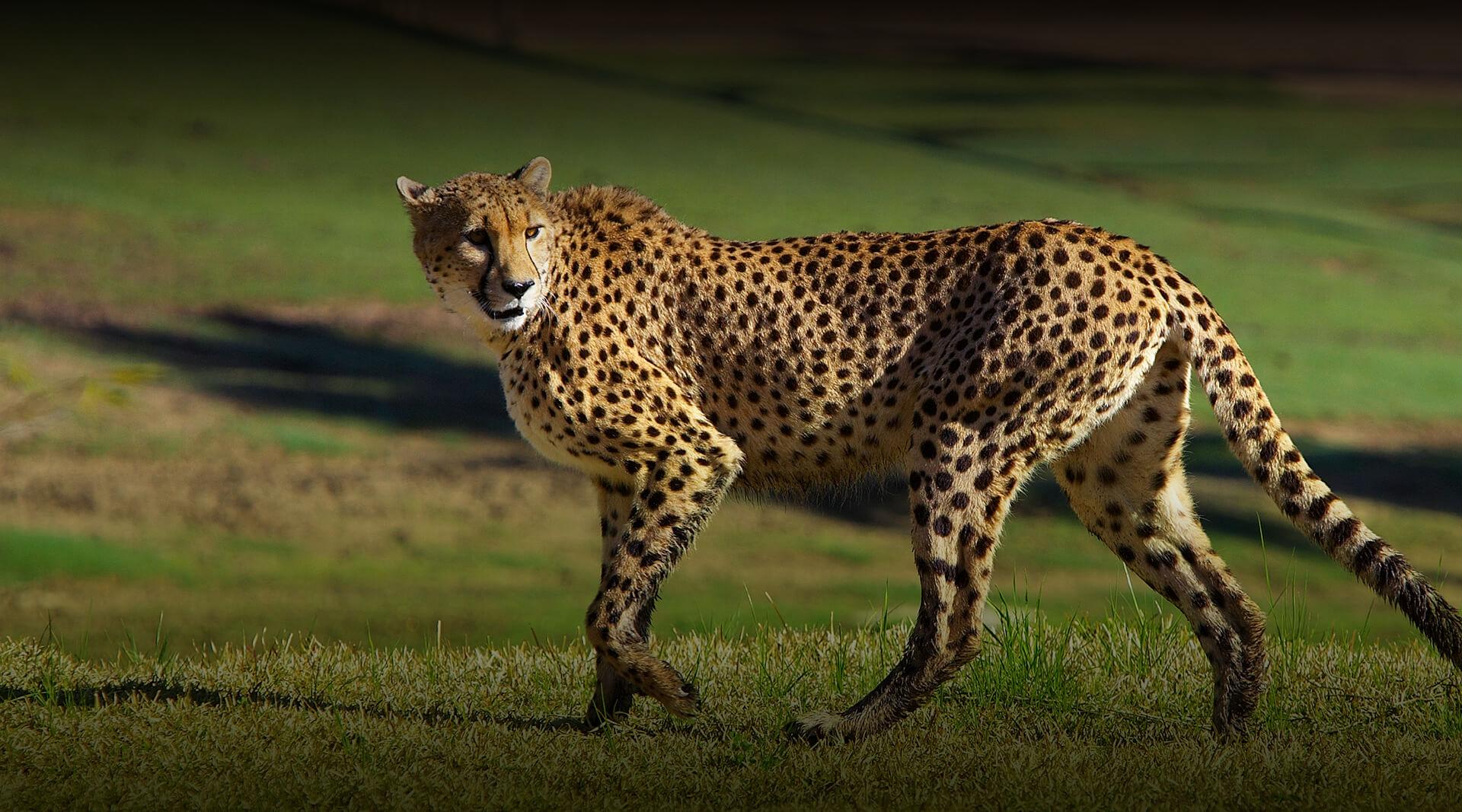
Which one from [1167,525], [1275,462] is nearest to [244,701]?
[1167,525]

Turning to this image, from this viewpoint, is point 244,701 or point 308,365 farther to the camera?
point 308,365

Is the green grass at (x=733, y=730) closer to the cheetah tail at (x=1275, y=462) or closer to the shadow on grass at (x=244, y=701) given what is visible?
the shadow on grass at (x=244, y=701)

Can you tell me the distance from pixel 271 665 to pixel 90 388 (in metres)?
1.07

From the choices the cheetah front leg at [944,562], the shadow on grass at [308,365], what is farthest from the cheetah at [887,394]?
the shadow on grass at [308,365]

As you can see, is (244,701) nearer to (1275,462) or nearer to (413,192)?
(413,192)

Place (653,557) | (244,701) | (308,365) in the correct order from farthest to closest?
(308,365), (244,701), (653,557)

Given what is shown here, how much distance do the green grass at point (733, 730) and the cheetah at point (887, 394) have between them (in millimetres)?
243

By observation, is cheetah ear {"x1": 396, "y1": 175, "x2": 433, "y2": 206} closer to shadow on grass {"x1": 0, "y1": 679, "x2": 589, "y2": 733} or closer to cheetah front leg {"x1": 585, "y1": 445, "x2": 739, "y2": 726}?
cheetah front leg {"x1": 585, "y1": 445, "x2": 739, "y2": 726}

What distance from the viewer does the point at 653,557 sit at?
15.3 ft

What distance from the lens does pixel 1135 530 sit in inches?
191

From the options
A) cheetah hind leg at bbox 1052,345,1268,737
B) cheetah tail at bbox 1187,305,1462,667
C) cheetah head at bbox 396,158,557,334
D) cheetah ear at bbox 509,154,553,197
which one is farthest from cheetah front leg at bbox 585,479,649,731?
cheetah tail at bbox 1187,305,1462,667

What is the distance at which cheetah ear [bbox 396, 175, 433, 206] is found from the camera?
192 inches

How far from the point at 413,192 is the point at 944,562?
191 centimetres

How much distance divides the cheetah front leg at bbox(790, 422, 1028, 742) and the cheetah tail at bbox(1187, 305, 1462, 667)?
1.93 feet
